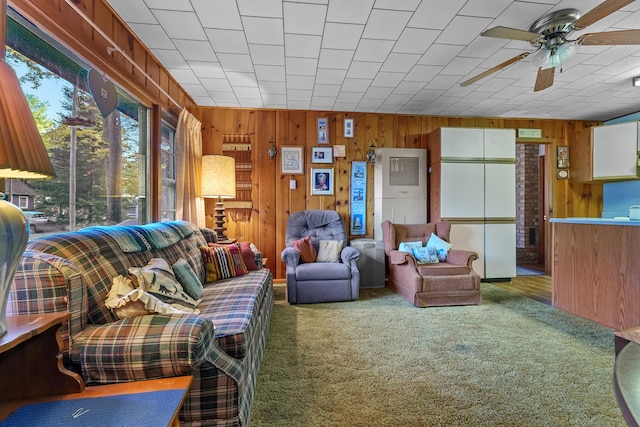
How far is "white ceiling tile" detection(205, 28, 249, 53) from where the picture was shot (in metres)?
2.26

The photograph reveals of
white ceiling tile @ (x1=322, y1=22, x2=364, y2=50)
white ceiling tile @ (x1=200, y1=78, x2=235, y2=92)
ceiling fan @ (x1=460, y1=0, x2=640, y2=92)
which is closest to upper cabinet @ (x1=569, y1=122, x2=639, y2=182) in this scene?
ceiling fan @ (x1=460, y1=0, x2=640, y2=92)

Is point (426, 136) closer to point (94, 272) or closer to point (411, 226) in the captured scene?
point (411, 226)

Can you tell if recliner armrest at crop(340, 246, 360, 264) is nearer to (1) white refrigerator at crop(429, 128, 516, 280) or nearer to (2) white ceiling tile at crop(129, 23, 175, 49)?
(1) white refrigerator at crop(429, 128, 516, 280)

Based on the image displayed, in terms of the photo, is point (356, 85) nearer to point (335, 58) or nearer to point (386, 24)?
point (335, 58)

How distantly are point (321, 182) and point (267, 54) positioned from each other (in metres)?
1.85

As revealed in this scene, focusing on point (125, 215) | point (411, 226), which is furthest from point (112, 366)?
point (411, 226)

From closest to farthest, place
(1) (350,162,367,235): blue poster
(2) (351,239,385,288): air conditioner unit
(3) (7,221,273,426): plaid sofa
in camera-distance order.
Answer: (3) (7,221,273,426): plaid sofa → (2) (351,239,385,288): air conditioner unit → (1) (350,162,367,235): blue poster

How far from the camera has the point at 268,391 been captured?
5.28 ft

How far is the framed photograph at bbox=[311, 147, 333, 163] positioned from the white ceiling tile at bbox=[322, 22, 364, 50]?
1667 millimetres

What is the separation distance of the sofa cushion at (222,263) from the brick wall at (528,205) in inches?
215

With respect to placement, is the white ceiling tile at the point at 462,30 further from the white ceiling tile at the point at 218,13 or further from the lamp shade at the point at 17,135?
the lamp shade at the point at 17,135

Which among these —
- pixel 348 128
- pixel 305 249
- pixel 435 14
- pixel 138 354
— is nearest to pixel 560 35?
pixel 435 14

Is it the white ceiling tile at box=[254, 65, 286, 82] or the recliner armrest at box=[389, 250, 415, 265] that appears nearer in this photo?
the white ceiling tile at box=[254, 65, 286, 82]

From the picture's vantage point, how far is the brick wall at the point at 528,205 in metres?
5.52
